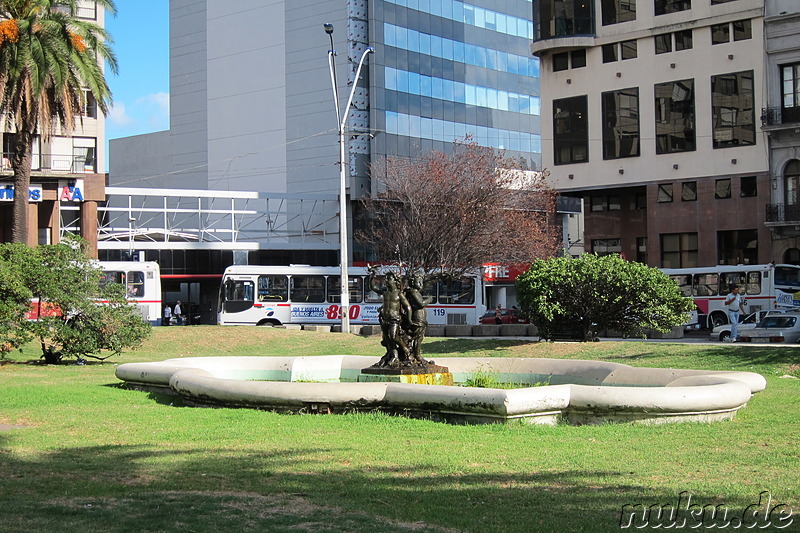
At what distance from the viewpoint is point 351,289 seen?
46875 millimetres

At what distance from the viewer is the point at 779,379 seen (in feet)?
59.5

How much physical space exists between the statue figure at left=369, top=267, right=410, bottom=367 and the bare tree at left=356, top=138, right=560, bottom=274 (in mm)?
30672

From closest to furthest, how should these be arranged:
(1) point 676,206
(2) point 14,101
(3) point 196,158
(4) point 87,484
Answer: (4) point 87,484 → (2) point 14,101 → (1) point 676,206 → (3) point 196,158

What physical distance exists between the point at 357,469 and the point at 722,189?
46556 mm

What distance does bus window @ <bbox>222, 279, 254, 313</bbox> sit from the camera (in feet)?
149

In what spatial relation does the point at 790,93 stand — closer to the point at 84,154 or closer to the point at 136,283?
the point at 136,283

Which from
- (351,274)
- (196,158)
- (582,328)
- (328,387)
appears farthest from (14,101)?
(196,158)

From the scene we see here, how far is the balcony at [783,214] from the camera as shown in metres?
48.3

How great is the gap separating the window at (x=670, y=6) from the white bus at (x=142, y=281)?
31.3 m

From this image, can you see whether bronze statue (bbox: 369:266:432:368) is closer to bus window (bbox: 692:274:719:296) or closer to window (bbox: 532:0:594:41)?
bus window (bbox: 692:274:719:296)

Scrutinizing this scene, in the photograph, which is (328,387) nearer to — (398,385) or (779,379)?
(398,385)

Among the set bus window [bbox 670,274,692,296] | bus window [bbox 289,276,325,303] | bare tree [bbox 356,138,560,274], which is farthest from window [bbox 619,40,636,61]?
bus window [bbox 289,276,325,303]

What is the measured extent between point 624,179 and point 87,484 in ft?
159

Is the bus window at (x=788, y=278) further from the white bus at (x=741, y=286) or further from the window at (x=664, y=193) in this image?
the window at (x=664, y=193)
